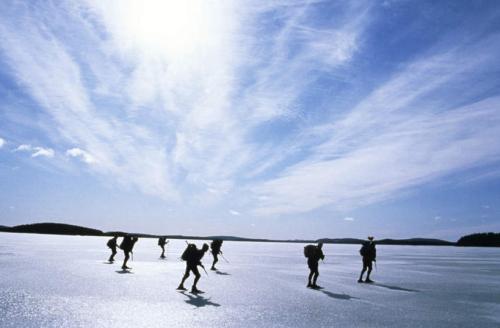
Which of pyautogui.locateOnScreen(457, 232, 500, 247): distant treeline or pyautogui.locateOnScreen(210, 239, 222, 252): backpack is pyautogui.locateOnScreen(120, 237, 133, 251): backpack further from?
pyautogui.locateOnScreen(457, 232, 500, 247): distant treeline

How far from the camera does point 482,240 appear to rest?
6772 inches

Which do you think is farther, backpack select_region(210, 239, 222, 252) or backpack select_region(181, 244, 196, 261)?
backpack select_region(210, 239, 222, 252)

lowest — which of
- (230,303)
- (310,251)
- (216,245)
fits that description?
(230,303)

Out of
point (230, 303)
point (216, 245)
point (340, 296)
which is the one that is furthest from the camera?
point (216, 245)

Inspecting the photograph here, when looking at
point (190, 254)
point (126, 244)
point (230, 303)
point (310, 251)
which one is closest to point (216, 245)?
point (126, 244)

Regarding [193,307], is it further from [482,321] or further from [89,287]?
[482,321]

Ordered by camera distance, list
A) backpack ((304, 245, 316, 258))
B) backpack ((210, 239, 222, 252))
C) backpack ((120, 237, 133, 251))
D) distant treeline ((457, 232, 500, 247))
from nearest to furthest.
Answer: backpack ((304, 245, 316, 258)) → backpack ((120, 237, 133, 251)) → backpack ((210, 239, 222, 252)) → distant treeline ((457, 232, 500, 247))

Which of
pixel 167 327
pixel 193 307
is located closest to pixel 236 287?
pixel 193 307

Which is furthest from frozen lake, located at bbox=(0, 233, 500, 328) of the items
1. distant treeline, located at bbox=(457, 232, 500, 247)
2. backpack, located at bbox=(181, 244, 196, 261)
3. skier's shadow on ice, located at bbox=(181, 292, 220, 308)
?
distant treeline, located at bbox=(457, 232, 500, 247)

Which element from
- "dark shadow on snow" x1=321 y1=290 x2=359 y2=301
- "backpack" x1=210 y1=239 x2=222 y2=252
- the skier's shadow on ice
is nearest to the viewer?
the skier's shadow on ice

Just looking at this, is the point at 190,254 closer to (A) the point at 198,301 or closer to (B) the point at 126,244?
(A) the point at 198,301

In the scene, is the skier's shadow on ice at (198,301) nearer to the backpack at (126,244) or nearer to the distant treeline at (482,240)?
the backpack at (126,244)

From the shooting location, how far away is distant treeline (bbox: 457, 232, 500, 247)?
16512 centimetres

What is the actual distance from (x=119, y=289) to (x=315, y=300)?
647 centimetres
